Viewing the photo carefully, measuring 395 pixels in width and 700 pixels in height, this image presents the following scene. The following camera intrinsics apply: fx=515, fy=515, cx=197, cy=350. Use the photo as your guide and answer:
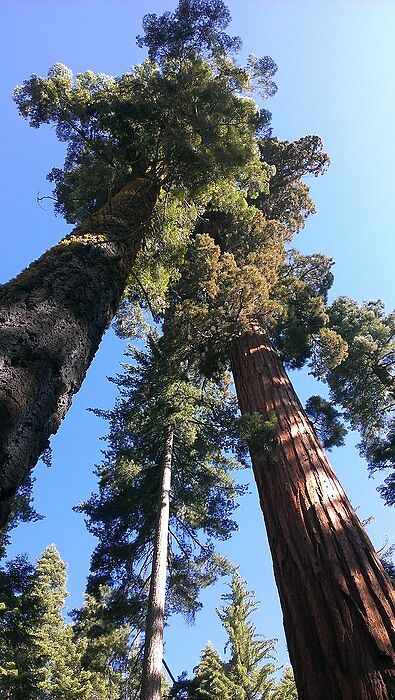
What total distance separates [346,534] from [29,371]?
3794mm

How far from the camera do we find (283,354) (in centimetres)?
1135

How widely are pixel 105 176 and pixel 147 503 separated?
727 centimetres

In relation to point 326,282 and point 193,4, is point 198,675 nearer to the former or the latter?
point 326,282

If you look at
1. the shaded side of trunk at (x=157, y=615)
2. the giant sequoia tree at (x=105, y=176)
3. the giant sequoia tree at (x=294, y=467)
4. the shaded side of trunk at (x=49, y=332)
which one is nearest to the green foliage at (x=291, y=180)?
the giant sequoia tree at (x=294, y=467)

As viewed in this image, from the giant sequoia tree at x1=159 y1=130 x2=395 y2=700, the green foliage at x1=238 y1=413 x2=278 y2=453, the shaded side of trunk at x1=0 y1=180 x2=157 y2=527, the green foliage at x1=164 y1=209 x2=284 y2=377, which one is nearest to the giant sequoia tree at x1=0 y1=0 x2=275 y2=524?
the shaded side of trunk at x1=0 y1=180 x2=157 y2=527

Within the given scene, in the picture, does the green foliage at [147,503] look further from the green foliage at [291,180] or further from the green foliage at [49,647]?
the green foliage at [291,180]

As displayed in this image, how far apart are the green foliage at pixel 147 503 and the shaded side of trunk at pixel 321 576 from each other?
173 inches

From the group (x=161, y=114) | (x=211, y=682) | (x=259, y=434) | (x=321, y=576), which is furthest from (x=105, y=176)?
(x=211, y=682)

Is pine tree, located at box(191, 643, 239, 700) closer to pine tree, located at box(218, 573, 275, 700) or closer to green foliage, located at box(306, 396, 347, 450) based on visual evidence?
pine tree, located at box(218, 573, 275, 700)

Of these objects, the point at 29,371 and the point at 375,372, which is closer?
the point at 29,371

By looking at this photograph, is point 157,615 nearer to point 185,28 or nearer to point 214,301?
point 214,301

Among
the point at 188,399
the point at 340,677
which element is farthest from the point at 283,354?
the point at 340,677

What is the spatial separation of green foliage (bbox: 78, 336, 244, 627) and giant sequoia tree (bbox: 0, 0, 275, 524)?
4430 mm

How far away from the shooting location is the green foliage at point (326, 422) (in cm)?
1153
